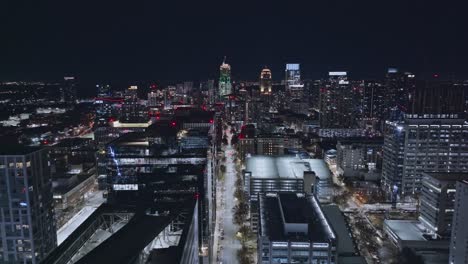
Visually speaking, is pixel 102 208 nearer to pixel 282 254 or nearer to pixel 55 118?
pixel 282 254

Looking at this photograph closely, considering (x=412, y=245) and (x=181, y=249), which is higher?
(x=181, y=249)

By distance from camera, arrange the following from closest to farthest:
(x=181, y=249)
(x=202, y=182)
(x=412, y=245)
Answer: (x=181, y=249), (x=202, y=182), (x=412, y=245)

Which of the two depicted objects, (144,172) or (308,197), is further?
(308,197)

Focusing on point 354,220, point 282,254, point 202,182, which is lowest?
point 354,220

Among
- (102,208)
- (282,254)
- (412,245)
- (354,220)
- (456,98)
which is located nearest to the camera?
(102,208)

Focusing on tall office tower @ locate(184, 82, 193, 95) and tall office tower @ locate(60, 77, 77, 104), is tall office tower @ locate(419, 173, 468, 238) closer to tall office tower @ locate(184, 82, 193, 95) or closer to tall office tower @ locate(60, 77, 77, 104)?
tall office tower @ locate(60, 77, 77, 104)

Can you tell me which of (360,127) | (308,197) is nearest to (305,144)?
(360,127)

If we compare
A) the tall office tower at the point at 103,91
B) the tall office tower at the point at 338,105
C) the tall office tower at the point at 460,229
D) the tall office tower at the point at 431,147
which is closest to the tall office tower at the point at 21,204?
the tall office tower at the point at 460,229

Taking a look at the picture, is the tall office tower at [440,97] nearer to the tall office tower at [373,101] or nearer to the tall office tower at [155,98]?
the tall office tower at [373,101]
